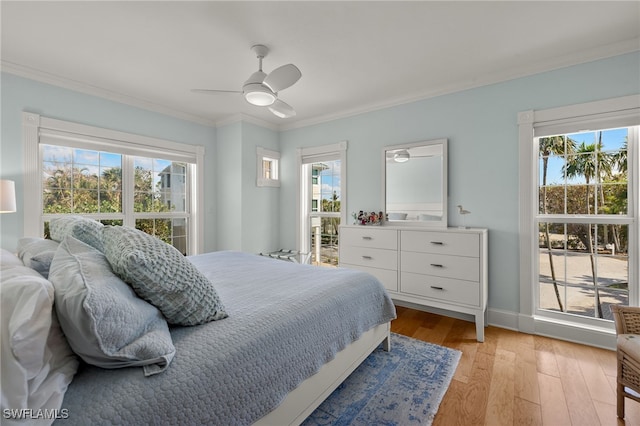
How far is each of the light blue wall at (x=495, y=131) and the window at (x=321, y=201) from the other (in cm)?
67

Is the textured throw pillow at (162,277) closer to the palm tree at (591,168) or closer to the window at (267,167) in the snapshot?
the window at (267,167)

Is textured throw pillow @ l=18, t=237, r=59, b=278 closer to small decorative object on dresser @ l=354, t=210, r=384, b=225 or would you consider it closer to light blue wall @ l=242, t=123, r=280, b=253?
light blue wall @ l=242, t=123, r=280, b=253

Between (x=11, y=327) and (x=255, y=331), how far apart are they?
74cm

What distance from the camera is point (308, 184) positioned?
14.4ft

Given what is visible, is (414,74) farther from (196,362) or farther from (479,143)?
(196,362)

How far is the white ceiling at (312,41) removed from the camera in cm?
191

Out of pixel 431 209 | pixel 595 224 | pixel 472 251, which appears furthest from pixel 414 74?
pixel 595 224

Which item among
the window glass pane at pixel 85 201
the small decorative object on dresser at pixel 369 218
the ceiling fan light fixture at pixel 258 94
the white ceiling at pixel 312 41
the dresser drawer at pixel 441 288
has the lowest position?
the dresser drawer at pixel 441 288

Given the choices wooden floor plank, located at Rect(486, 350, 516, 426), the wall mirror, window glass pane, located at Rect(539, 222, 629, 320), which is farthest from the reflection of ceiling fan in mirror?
wooden floor plank, located at Rect(486, 350, 516, 426)

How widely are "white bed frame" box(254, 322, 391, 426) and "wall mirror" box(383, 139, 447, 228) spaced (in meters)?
1.60

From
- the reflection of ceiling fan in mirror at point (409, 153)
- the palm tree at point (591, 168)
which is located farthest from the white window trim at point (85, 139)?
the palm tree at point (591, 168)

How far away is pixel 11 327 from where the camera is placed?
27.5 inches

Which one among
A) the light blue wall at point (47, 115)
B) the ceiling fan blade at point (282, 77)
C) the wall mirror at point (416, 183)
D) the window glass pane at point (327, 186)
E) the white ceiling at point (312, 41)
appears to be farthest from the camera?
the window glass pane at point (327, 186)

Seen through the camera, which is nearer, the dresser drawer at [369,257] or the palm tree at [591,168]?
the palm tree at [591,168]
